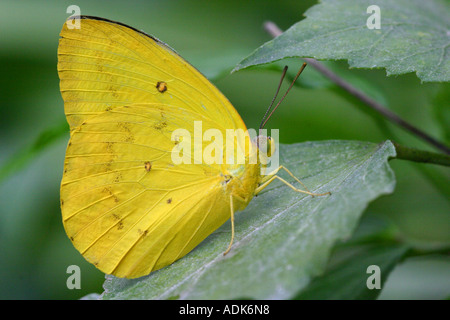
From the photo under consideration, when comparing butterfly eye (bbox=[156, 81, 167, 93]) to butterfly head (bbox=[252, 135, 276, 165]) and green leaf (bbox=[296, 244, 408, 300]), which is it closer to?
butterfly head (bbox=[252, 135, 276, 165])

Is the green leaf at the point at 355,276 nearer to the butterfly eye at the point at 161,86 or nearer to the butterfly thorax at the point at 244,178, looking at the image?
the butterfly thorax at the point at 244,178

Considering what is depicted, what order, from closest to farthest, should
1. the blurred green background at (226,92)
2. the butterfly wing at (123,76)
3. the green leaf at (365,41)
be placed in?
1. the green leaf at (365,41)
2. the butterfly wing at (123,76)
3. the blurred green background at (226,92)

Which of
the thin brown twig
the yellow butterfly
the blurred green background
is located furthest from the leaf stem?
the blurred green background

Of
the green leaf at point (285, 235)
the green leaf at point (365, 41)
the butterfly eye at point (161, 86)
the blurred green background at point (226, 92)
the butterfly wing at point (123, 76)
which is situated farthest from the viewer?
the blurred green background at point (226, 92)

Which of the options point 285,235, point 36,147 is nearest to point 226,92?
point 36,147

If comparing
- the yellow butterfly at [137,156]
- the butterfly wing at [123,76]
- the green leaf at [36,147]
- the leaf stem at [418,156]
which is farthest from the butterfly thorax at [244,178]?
the green leaf at [36,147]

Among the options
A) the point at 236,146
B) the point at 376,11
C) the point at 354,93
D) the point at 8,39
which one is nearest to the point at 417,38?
the point at 376,11
